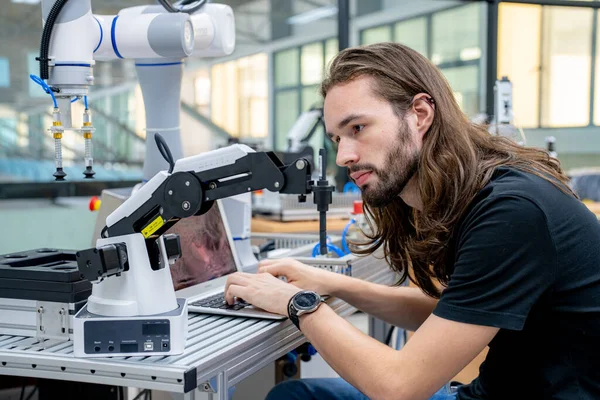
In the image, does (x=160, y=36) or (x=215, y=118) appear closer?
(x=160, y=36)

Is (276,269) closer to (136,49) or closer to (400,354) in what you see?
(400,354)

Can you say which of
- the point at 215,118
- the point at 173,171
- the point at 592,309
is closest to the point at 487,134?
the point at 592,309

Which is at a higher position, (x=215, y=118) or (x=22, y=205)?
(x=215, y=118)

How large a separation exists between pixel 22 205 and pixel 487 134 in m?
2.46

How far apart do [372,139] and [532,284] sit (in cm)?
38

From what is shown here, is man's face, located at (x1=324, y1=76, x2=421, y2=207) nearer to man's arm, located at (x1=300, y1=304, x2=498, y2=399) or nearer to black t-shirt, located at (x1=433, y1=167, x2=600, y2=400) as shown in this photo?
black t-shirt, located at (x1=433, y1=167, x2=600, y2=400)

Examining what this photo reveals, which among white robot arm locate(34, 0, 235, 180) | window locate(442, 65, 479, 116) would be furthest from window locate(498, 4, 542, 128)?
white robot arm locate(34, 0, 235, 180)

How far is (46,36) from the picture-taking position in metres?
1.21

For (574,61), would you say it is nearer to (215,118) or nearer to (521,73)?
(521,73)

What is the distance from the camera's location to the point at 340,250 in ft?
6.20

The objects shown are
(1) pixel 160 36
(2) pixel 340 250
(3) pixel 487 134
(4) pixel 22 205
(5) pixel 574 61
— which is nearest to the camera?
(3) pixel 487 134

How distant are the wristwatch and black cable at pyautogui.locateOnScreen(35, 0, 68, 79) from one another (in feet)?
2.06

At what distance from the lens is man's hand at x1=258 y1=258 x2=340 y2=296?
4.75 feet

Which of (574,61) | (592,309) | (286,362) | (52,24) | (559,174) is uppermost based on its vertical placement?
(574,61)
